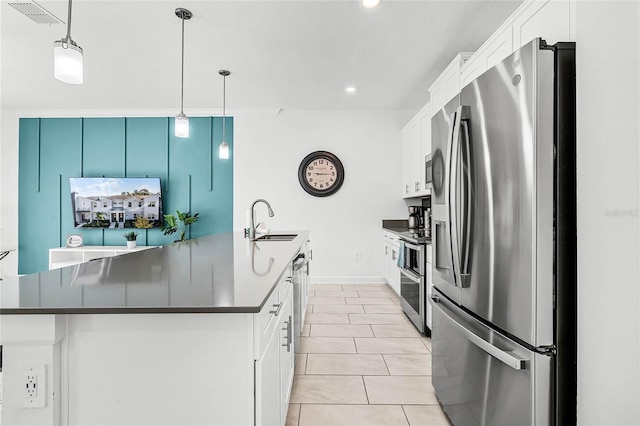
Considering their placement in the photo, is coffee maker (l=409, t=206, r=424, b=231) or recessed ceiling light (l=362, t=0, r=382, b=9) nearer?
recessed ceiling light (l=362, t=0, r=382, b=9)

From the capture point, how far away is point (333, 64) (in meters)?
3.79

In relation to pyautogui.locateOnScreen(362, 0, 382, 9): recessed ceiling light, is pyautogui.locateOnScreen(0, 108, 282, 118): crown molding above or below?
below

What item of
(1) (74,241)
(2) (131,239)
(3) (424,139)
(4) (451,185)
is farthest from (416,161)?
(1) (74,241)

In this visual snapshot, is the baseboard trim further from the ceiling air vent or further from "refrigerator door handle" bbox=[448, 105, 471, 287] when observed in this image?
the ceiling air vent

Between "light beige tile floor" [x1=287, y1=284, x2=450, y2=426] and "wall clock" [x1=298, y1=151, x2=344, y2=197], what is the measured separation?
203 cm

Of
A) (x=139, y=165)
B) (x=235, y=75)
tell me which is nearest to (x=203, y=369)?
(x=235, y=75)

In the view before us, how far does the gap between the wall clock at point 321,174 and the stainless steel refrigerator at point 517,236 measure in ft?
12.8

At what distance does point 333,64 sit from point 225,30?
1188mm

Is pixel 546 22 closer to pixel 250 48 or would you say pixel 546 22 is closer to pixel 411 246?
pixel 411 246

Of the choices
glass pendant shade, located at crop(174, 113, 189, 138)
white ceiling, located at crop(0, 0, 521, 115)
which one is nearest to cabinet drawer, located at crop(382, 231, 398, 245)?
white ceiling, located at crop(0, 0, 521, 115)

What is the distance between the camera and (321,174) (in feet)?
18.1

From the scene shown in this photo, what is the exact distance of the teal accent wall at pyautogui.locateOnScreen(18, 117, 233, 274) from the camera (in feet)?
18.2

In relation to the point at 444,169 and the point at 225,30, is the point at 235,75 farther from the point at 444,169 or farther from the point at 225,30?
the point at 444,169

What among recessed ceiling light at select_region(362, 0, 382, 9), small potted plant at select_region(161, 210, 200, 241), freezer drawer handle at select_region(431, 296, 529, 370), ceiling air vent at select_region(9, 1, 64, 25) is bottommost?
freezer drawer handle at select_region(431, 296, 529, 370)
